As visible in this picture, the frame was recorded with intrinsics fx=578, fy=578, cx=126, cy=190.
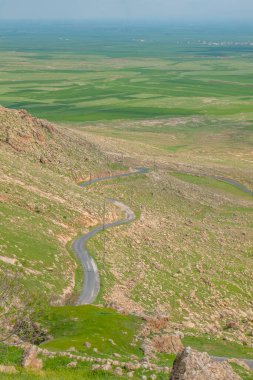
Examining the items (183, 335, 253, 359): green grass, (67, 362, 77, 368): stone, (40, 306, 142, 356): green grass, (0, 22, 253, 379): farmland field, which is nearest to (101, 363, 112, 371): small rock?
(67, 362, 77, 368): stone

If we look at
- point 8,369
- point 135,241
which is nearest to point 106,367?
point 8,369

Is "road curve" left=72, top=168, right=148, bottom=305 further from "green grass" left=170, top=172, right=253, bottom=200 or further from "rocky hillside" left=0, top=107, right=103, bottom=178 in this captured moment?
"green grass" left=170, top=172, right=253, bottom=200

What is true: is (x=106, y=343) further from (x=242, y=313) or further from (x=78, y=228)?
(x=78, y=228)

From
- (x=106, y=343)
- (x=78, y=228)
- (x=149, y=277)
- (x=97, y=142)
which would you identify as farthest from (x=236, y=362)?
(x=97, y=142)

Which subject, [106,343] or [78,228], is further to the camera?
[78,228]

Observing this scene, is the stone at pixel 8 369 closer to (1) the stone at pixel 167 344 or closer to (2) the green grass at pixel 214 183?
(1) the stone at pixel 167 344

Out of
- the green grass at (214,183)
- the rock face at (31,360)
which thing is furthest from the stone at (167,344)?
the green grass at (214,183)
